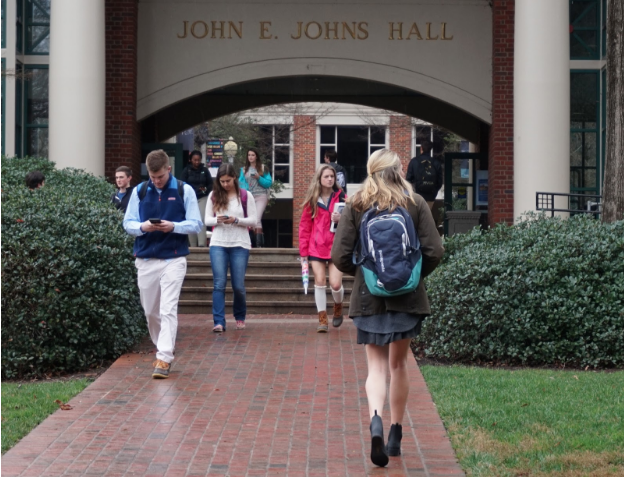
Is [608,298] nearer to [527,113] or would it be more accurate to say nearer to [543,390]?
[543,390]

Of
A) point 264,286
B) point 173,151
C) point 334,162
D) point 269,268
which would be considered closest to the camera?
point 264,286

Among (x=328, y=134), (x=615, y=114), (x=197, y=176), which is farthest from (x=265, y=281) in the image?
(x=328, y=134)

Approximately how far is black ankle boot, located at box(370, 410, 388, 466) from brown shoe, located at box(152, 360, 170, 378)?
10.4 ft

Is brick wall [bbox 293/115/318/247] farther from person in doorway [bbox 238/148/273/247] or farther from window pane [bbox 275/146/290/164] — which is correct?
person in doorway [bbox 238/148/273/247]

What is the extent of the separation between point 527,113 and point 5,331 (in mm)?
9747

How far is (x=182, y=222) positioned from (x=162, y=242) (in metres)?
0.24

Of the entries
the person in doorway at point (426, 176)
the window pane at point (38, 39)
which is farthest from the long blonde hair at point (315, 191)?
the window pane at point (38, 39)

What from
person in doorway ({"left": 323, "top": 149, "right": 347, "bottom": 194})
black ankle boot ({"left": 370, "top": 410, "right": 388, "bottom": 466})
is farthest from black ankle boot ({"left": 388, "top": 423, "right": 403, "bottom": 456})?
person in doorway ({"left": 323, "top": 149, "right": 347, "bottom": 194})

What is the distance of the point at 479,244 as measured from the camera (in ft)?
34.4

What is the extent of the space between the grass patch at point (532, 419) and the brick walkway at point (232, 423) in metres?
0.17

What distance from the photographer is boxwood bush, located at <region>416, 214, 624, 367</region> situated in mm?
8969

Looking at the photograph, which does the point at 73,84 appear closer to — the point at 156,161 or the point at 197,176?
the point at 197,176

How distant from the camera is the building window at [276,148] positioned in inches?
1694

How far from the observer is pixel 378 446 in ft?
17.9
